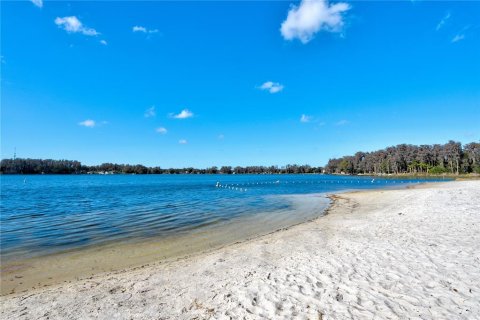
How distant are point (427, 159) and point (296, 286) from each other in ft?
513

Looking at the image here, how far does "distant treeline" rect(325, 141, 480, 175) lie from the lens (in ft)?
371

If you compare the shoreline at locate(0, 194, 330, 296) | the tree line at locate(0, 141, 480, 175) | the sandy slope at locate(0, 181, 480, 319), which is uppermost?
the tree line at locate(0, 141, 480, 175)

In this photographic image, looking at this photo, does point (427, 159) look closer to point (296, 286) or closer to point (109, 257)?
point (296, 286)

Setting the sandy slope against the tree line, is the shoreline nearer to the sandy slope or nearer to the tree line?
the sandy slope

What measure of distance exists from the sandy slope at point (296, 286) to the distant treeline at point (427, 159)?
12013cm

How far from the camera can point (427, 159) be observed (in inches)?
5202

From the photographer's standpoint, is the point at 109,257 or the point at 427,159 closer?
the point at 109,257

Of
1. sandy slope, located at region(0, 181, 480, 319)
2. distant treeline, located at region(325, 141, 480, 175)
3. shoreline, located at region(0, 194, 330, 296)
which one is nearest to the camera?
sandy slope, located at region(0, 181, 480, 319)

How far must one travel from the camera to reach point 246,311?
210 inches

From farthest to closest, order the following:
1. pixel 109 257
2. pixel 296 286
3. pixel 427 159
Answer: pixel 427 159 < pixel 109 257 < pixel 296 286

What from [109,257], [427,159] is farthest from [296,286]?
[427,159]

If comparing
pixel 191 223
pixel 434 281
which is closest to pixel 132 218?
pixel 191 223

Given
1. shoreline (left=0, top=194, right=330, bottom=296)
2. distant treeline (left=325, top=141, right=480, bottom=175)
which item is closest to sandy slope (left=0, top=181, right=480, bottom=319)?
shoreline (left=0, top=194, right=330, bottom=296)

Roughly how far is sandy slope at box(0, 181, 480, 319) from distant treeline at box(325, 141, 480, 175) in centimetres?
12013
